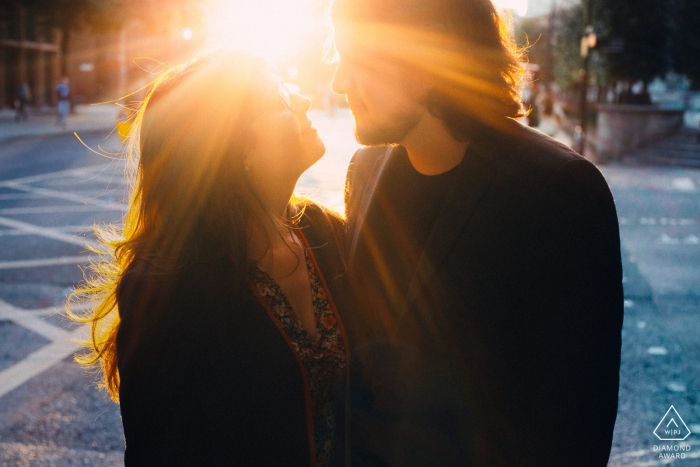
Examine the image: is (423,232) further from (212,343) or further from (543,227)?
(212,343)

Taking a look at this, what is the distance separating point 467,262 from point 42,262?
23.1 ft

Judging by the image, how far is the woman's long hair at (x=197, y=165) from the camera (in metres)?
1.89

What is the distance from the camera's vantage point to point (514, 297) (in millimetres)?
1727

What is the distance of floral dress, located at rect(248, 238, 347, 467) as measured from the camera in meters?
1.92

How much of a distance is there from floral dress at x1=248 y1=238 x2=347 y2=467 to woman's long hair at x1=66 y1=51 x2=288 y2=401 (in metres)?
0.13

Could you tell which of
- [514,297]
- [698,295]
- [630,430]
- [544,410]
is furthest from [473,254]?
[698,295]

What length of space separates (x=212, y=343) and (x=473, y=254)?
2.53ft

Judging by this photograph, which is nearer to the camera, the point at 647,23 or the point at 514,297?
the point at 514,297

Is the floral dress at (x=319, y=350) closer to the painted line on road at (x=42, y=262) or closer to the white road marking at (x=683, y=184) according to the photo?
the painted line on road at (x=42, y=262)

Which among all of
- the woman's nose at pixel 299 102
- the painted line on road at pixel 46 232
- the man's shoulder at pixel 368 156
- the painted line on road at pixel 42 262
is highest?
the woman's nose at pixel 299 102

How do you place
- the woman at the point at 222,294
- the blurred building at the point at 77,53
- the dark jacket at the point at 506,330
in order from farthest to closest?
the blurred building at the point at 77,53
the woman at the point at 222,294
the dark jacket at the point at 506,330

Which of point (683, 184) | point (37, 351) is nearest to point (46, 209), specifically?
point (37, 351)

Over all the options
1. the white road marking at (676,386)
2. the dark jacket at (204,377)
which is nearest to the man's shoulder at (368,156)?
the dark jacket at (204,377)

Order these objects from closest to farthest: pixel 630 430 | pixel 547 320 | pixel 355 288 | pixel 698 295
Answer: pixel 547 320, pixel 355 288, pixel 630 430, pixel 698 295
